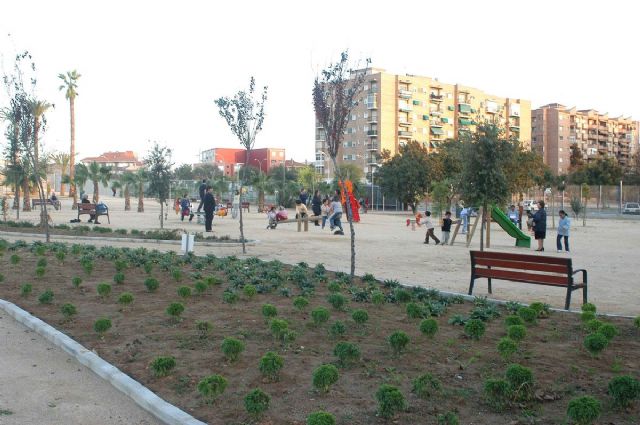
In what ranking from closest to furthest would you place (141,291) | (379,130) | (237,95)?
1. (141,291)
2. (237,95)
3. (379,130)

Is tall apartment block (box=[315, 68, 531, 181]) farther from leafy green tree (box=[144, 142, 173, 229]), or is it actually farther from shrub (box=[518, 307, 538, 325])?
shrub (box=[518, 307, 538, 325])

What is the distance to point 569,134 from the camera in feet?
445

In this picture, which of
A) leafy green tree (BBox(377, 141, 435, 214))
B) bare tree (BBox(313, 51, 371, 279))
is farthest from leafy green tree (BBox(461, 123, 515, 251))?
leafy green tree (BBox(377, 141, 435, 214))

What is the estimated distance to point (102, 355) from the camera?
241 inches

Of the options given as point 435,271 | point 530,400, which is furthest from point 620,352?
point 435,271

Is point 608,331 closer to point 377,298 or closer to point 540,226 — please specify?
point 377,298

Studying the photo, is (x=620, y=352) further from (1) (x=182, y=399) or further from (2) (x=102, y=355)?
(2) (x=102, y=355)

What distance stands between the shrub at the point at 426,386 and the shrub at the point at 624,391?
49.0 inches

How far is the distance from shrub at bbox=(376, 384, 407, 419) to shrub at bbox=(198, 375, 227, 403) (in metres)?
1.20

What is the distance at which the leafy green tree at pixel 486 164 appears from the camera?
694 inches

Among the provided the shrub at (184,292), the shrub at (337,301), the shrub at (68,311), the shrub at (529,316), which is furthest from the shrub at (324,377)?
the shrub at (184,292)

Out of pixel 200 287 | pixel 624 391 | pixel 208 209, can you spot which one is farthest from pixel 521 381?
pixel 208 209

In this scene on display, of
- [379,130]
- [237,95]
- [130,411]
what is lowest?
[130,411]

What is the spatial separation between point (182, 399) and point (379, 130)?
319 feet
